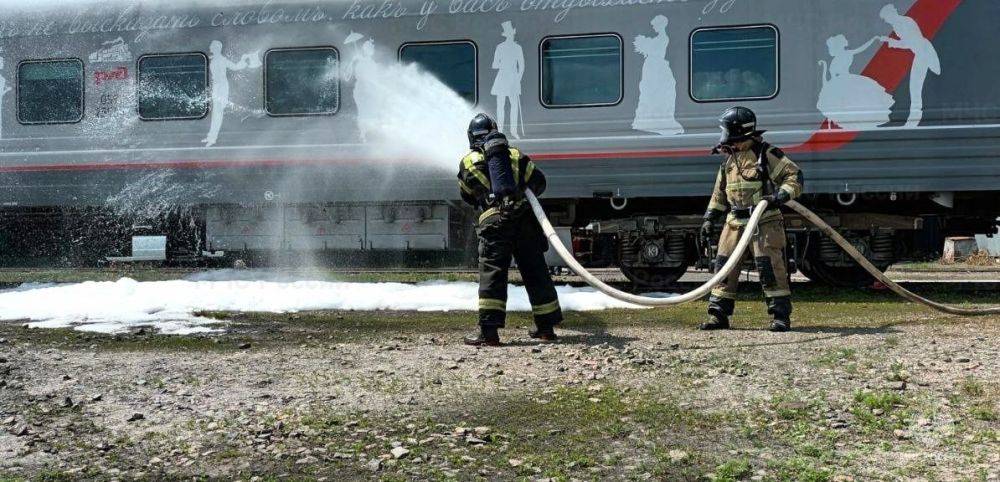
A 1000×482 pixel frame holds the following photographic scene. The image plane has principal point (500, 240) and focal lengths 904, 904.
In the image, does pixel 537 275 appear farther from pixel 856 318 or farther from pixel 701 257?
pixel 701 257

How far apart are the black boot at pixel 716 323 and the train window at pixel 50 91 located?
25.8ft

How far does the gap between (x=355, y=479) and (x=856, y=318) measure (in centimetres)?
574

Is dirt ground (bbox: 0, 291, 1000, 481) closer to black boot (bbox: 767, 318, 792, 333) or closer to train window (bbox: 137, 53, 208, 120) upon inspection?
black boot (bbox: 767, 318, 792, 333)

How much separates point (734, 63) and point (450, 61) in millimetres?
3089

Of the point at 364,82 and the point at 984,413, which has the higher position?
the point at 364,82

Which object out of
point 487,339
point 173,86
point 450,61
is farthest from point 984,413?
point 173,86

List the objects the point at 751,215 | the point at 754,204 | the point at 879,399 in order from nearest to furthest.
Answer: the point at 879,399
the point at 751,215
the point at 754,204

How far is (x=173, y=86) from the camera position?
35.0ft

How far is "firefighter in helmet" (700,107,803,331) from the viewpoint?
721 centimetres

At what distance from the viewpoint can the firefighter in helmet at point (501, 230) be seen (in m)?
6.70

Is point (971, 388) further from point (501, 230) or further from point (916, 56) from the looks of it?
point (916, 56)

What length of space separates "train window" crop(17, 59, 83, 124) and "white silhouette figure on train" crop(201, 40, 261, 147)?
1.69 m

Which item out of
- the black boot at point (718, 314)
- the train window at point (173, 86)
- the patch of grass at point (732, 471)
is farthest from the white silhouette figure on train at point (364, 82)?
the patch of grass at point (732, 471)

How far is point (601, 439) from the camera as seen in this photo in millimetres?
3924
